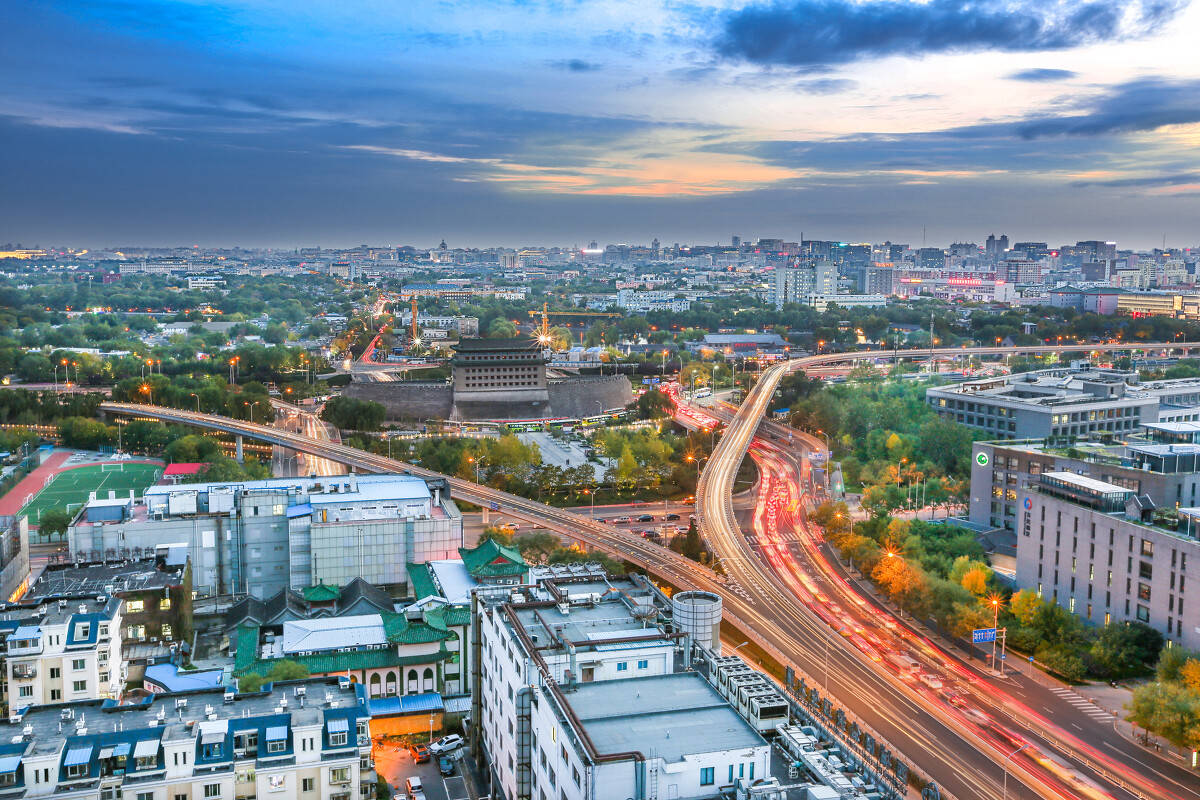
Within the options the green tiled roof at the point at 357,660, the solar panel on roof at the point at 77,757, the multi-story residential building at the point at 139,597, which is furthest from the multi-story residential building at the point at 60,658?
the solar panel on roof at the point at 77,757

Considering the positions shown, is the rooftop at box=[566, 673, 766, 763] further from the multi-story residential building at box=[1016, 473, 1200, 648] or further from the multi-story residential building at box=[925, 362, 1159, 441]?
the multi-story residential building at box=[925, 362, 1159, 441]

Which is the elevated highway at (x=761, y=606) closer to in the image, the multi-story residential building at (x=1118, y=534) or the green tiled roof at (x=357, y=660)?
the multi-story residential building at (x=1118, y=534)

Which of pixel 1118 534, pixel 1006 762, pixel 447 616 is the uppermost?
pixel 1118 534

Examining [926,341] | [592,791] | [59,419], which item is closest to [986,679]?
[592,791]

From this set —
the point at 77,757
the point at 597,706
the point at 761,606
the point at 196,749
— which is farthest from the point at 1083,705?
the point at 77,757

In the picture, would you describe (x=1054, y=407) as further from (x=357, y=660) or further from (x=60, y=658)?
(x=60, y=658)

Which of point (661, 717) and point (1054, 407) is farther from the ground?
point (1054, 407)

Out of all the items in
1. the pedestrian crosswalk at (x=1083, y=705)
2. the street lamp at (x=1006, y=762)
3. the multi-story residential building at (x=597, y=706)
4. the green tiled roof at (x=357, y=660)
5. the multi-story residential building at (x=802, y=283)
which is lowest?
the street lamp at (x=1006, y=762)
